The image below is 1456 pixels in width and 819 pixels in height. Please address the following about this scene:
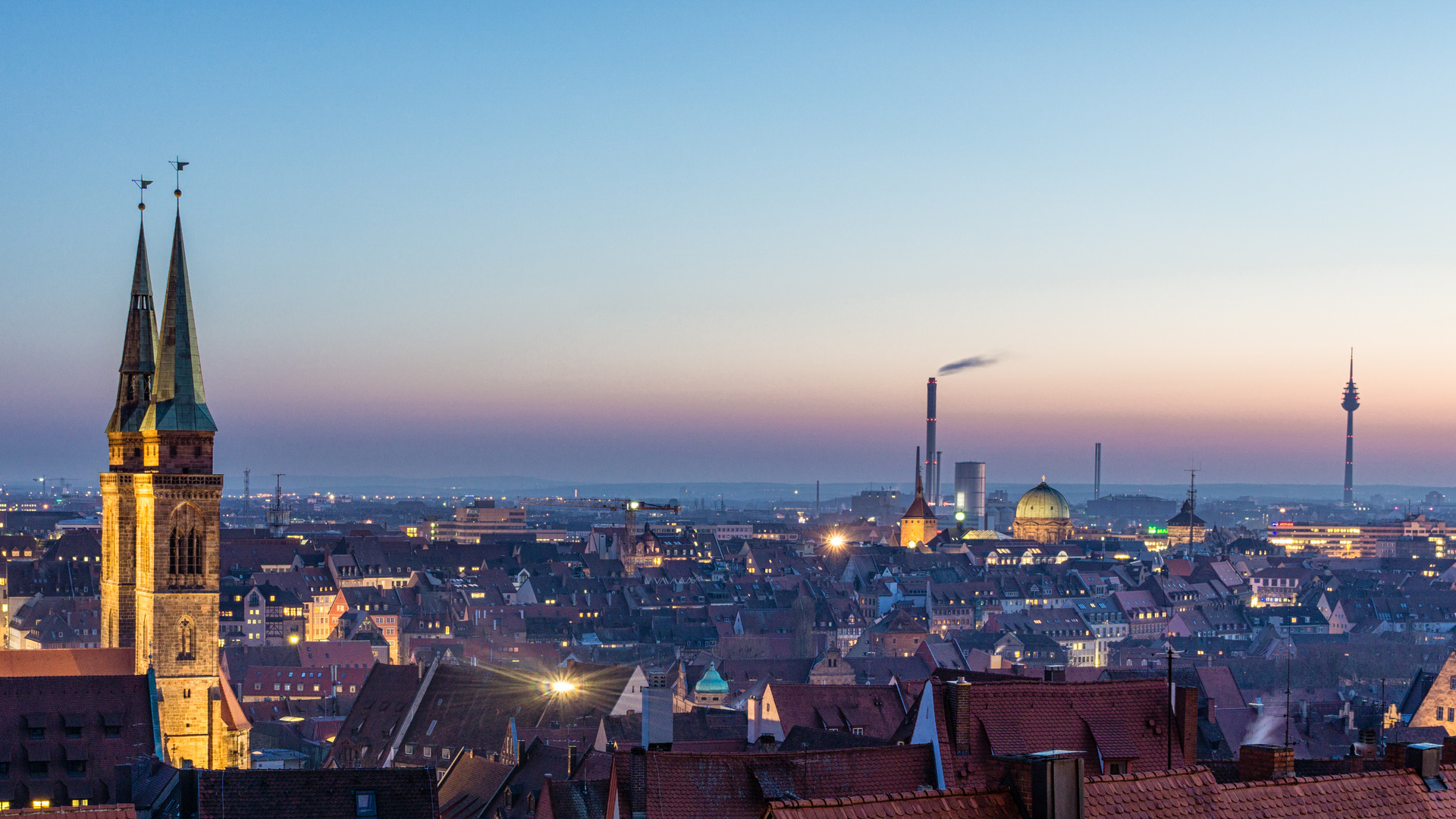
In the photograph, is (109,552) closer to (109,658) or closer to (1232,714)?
(109,658)

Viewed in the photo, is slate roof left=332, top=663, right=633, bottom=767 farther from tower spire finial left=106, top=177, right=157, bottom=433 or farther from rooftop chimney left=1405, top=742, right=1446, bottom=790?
rooftop chimney left=1405, top=742, right=1446, bottom=790

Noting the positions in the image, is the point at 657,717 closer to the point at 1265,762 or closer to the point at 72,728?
the point at 72,728

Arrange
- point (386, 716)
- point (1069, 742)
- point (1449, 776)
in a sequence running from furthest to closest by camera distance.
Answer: point (386, 716), point (1069, 742), point (1449, 776)

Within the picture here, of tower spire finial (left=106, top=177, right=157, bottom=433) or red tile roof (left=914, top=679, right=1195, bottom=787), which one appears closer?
red tile roof (left=914, top=679, right=1195, bottom=787)

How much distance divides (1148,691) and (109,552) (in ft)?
176

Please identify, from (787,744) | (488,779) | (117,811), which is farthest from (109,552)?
(117,811)

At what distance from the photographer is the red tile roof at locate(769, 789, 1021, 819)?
18.7m

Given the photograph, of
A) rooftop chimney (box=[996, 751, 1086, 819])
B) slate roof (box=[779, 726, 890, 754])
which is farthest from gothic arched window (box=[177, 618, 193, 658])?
rooftop chimney (box=[996, 751, 1086, 819])

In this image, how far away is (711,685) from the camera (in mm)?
106500

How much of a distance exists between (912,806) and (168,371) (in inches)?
2529

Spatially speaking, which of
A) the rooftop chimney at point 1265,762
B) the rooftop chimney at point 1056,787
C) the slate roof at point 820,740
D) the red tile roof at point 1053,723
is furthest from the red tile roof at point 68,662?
the rooftop chimney at point 1056,787

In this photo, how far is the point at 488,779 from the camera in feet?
217

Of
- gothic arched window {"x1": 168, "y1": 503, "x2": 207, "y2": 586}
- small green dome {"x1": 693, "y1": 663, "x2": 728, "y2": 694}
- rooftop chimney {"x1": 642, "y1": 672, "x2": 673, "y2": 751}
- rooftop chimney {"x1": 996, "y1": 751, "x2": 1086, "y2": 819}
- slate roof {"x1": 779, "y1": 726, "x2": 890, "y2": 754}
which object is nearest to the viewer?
rooftop chimney {"x1": 996, "y1": 751, "x2": 1086, "y2": 819}

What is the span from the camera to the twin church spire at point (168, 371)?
78000 mm
